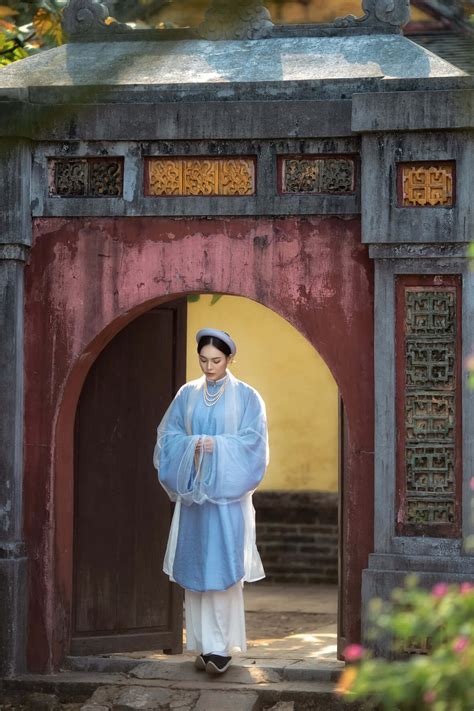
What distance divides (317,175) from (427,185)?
601mm

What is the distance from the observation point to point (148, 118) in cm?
725

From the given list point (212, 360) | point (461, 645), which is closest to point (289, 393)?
point (212, 360)

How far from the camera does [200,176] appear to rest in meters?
7.27

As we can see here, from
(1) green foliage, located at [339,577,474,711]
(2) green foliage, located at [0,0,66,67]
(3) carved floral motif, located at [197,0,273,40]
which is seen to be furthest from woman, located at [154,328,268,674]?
(2) green foliage, located at [0,0,66,67]

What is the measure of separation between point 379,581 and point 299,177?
218cm

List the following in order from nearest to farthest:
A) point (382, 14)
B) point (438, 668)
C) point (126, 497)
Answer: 1. point (438, 668)
2. point (382, 14)
3. point (126, 497)

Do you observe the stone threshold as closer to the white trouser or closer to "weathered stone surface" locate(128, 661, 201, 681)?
"weathered stone surface" locate(128, 661, 201, 681)

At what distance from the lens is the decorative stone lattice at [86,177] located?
738 centimetres

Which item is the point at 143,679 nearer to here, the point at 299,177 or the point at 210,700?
the point at 210,700

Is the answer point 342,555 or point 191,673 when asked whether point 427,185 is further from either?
point 191,673

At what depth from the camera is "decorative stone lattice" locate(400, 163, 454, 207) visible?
6949 mm

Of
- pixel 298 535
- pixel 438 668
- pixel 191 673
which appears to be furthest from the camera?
pixel 298 535

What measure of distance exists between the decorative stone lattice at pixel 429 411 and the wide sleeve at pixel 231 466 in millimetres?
811

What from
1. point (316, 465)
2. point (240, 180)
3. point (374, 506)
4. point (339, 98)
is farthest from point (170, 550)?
point (316, 465)
